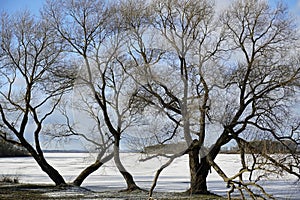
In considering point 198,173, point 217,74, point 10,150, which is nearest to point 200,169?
point 198,173

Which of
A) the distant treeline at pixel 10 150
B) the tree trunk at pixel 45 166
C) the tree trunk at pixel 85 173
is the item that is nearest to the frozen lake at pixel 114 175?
the tree trunk at pixel 85 173

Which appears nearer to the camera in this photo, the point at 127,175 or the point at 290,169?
the point at 290,169

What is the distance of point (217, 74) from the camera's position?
683 centimetres

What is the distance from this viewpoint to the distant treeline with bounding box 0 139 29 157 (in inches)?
427

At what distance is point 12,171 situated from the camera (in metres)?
12.7

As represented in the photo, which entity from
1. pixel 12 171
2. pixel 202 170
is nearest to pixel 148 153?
pixel 202 170

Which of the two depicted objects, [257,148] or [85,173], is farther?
[85,173]

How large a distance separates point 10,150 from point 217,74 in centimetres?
691

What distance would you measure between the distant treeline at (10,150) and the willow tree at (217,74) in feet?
16.2

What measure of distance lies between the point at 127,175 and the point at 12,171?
514cm

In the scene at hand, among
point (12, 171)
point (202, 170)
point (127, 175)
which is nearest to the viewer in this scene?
point (202, 170)

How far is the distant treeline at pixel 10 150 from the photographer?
1084cm

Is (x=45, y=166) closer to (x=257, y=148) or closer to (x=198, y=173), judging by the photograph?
(x=198, y=173)

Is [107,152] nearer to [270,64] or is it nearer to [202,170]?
[202,170]
